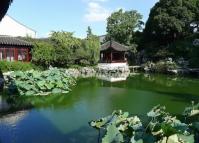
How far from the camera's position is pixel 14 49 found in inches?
1264

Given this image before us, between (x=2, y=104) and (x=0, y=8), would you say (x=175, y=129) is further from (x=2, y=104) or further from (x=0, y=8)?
(x=2, y=104)

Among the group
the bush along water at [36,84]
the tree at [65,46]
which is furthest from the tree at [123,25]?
the bush along water at [36,84]

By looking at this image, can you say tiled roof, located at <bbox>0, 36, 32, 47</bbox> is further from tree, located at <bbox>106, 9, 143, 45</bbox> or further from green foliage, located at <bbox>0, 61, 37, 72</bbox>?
tree, located at <bbox>106, 9, 143, 45</bbox>

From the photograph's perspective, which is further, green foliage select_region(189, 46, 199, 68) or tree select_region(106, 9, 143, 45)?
tree select_region(106, 9, 143, 45)

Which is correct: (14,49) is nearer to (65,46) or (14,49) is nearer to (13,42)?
(13,42)

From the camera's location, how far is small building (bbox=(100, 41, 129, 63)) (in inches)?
1577

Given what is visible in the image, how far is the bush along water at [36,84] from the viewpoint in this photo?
1973 cm

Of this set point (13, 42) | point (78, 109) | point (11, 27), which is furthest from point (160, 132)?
point (11, 27)

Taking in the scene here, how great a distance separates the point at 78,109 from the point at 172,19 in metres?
27.5

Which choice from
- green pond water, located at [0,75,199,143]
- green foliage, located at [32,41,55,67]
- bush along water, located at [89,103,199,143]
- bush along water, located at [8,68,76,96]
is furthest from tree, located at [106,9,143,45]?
bush along water, located at [89,103,199,143]

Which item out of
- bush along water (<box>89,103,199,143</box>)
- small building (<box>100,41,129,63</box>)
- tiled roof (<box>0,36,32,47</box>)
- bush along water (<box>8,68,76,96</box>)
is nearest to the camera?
bush along water (<box>89,103,199,143</box>)

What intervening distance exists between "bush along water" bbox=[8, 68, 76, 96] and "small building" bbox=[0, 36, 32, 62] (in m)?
10.5

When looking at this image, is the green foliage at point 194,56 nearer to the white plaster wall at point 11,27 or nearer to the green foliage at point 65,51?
the green foliage at point 65,51

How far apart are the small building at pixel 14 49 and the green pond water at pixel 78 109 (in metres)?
9.73
